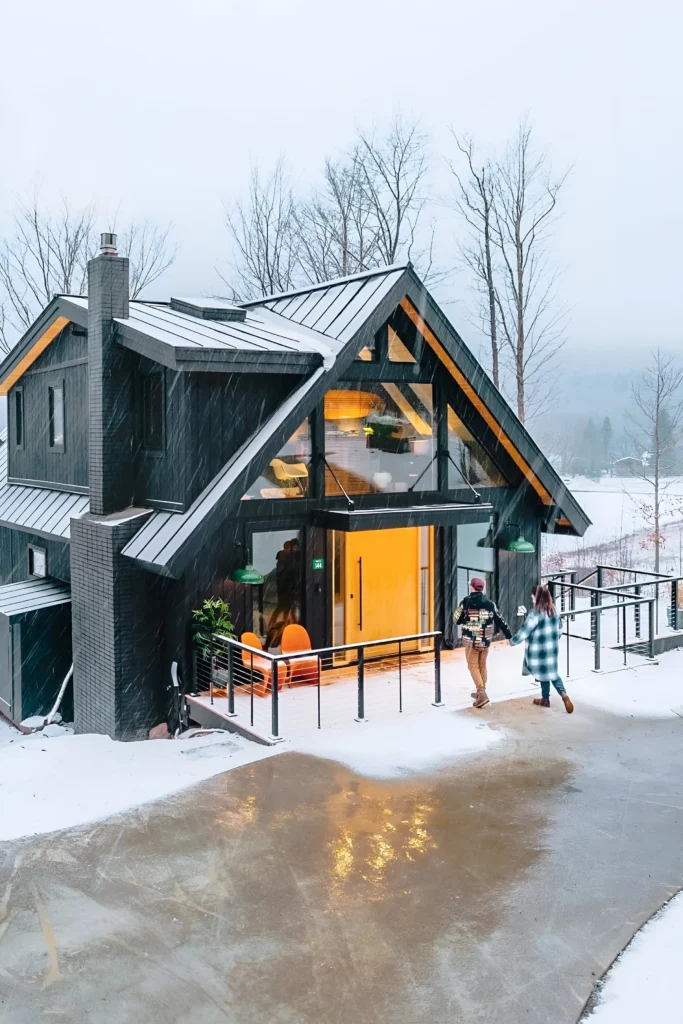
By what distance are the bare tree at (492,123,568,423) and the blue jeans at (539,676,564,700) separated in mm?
16011

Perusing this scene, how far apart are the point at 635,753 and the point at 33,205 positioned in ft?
105

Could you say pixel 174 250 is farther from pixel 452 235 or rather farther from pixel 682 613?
pixel 682 613

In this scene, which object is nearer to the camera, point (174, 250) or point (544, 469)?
point (544, 469)

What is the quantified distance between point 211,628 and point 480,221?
19798 millimetres

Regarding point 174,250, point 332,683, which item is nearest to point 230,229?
point 174,250

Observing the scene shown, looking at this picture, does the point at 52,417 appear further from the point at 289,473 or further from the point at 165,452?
the point at 289,473

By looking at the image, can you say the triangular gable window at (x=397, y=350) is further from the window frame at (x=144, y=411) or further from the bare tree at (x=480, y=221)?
the bare tree at (x=480, y=221)

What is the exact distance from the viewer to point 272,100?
231 feet

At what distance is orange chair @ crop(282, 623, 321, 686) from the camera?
41.3ft

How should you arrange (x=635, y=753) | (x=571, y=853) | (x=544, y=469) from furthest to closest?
(x=544, y=469) → (x=635, y=753) → (x=571, y=853)

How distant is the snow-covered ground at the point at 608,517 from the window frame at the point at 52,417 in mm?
25080

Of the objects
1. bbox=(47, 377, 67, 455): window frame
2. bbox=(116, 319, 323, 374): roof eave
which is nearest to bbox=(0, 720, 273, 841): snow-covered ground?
bbox=(116, 319, 323, 374): roof eave

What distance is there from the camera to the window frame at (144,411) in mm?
12359

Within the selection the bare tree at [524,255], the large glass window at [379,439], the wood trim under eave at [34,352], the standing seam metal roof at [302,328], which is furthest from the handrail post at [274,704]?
the bare tree at [524,255]
